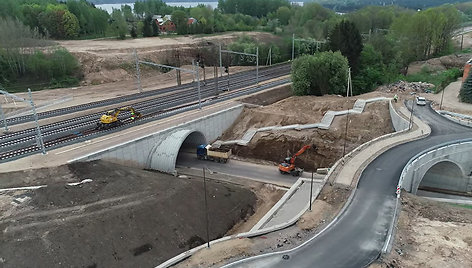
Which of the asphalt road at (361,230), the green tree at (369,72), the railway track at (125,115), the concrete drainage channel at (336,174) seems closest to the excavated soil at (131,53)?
the railway track at (125,115)

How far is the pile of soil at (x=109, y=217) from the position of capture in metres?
22.6

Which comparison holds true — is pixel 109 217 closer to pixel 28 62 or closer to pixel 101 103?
pixel 101 103

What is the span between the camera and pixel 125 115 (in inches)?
1836

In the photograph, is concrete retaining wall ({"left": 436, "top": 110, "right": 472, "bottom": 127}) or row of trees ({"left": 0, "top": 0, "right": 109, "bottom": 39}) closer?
concrete retaining wall ({"left": 436, "top": 110, "right": 472, "bottom": 127})

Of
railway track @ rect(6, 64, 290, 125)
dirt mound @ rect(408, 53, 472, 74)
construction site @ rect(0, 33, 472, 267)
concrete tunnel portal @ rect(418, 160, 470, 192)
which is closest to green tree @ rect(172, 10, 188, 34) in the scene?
railway track @ rect(6, 64, 290, 125)

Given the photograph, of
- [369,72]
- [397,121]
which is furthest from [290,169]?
[369,72]

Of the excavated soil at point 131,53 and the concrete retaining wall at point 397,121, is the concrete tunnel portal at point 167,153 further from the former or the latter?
the excavated soil at point 131,53

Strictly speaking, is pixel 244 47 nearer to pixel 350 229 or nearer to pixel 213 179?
pixel 213 179

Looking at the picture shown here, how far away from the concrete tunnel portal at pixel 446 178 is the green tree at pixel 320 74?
70.6 feet

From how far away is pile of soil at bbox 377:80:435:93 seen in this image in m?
56.6

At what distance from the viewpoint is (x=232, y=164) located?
42531 millimetres

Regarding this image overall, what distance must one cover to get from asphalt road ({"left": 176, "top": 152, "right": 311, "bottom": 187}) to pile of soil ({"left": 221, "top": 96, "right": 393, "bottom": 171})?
9.36 feet

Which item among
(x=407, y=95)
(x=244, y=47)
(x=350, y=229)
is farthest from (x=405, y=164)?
(x=244, y=47)

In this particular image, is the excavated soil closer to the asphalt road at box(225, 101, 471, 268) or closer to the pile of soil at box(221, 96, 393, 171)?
the pile of soil at box(221, 96, 393, 171)
